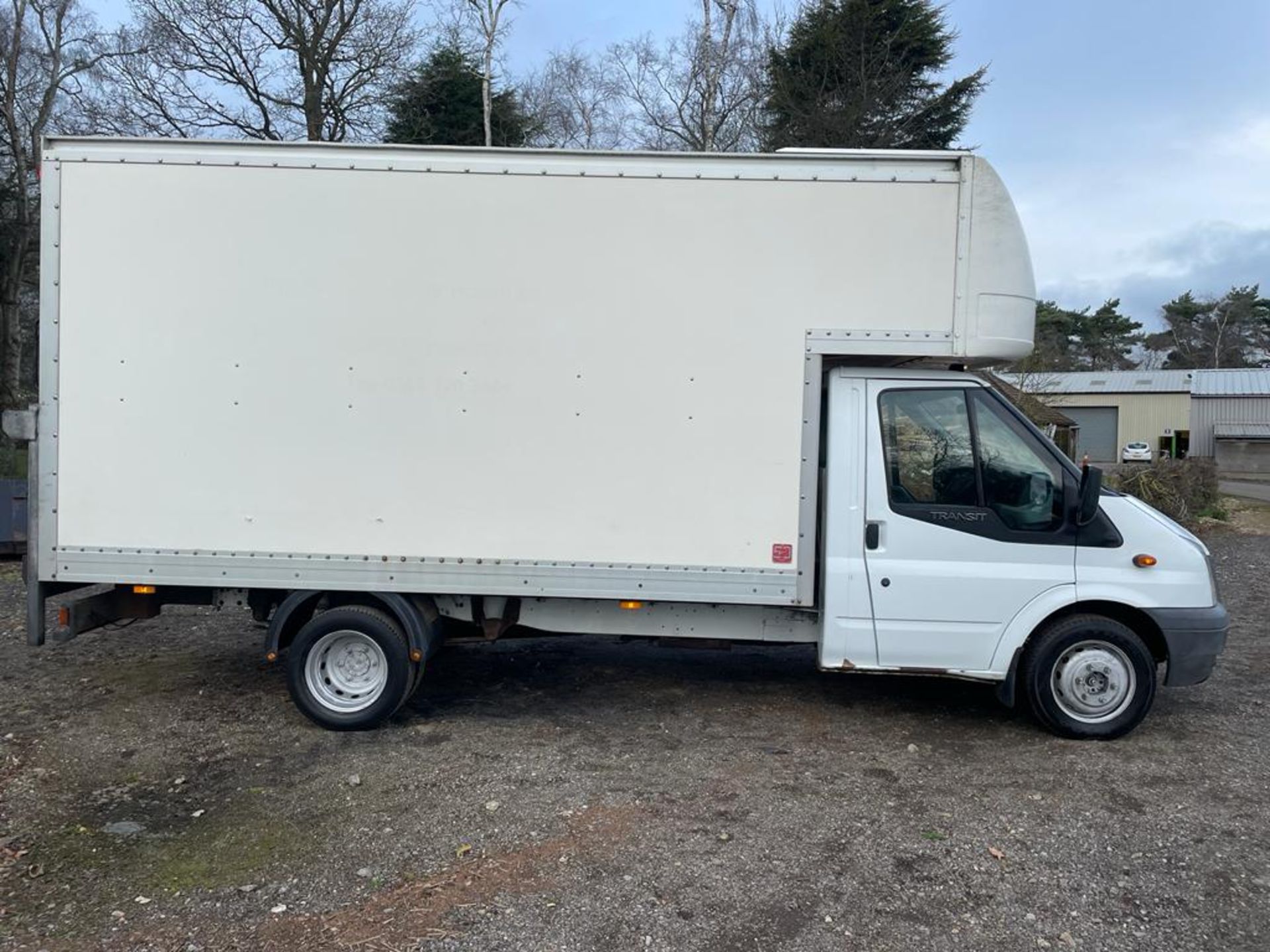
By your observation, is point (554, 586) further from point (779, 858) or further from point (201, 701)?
point (201, 701)

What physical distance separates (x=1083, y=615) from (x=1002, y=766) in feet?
3.13

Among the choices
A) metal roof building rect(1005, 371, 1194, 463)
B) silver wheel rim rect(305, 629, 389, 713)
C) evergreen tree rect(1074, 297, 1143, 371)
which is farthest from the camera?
evergreen tree rect(1074, 297, 1143, 371)

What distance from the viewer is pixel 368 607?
533cm

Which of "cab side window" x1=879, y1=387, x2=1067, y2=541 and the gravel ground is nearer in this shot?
the gravel ground

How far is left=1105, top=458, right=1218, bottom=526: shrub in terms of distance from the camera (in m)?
16.4

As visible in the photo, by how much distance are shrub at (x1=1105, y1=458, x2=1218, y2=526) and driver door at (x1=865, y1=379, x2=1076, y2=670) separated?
12.0 metres

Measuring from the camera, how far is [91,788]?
15.3 ft

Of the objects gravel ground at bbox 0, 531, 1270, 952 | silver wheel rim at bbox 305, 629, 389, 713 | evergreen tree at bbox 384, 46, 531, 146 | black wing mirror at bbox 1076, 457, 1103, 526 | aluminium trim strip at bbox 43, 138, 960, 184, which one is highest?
evergreen tree at bbox 384, 46, 531, 146

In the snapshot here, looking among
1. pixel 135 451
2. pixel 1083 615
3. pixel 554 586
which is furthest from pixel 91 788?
pixel 1083 615

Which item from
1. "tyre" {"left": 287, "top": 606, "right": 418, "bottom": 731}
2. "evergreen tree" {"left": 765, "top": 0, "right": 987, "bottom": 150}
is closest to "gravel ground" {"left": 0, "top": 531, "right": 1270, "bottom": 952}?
"tyre" {"left": 287, "top": 606, "right": 418, "bottom": 731}

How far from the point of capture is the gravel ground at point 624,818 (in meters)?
3.49

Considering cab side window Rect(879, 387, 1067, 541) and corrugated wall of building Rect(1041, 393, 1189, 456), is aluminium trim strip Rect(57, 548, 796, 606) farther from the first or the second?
corrugated wall of building Rect(1041, 393, 1189, 456)

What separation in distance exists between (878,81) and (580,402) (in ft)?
64.7

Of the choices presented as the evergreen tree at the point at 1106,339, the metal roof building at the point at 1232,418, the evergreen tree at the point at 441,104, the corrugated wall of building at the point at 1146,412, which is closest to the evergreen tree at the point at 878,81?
the evergreen tree at the point at 441,104
